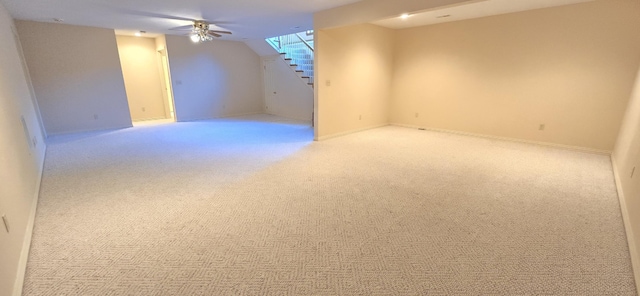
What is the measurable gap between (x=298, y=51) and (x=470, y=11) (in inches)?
190

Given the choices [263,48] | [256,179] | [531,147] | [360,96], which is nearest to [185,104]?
[263,48]

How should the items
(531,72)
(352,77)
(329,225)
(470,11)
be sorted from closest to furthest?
(329,225), (470,11), (531,72), (352,77)

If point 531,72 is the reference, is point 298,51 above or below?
above

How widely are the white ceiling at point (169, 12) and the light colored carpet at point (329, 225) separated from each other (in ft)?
7.63

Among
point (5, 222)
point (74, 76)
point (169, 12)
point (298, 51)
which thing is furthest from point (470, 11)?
point (74, 76)

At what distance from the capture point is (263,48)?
26.8 feet

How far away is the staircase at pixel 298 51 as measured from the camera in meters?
7.69

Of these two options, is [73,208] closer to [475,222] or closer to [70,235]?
[70,235]

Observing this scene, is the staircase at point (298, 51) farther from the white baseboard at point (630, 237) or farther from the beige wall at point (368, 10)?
the white baseboard at point (630, 237)

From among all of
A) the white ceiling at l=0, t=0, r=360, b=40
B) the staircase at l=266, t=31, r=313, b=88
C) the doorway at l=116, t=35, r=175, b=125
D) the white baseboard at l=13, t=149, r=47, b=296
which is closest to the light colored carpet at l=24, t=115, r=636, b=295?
the white baseboard at l=13, t=149, r=47, b=296

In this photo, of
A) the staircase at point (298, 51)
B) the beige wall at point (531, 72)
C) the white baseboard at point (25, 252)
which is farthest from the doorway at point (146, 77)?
the beige wall at point (531, 72)

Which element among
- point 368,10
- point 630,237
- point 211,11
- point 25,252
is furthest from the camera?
point 211,11

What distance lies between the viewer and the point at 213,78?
7.97 metres

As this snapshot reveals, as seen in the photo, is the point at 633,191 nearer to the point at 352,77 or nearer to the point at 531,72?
the point at 531,72
